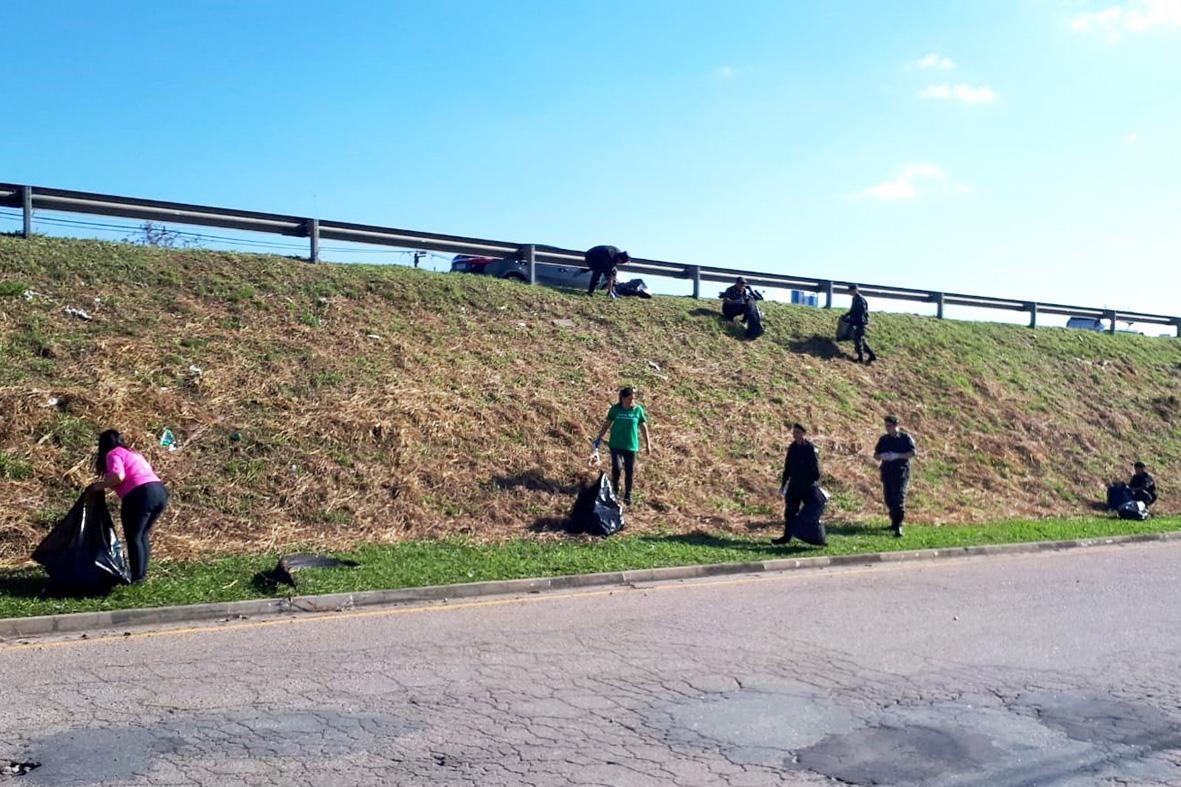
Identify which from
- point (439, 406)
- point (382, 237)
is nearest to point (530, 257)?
point (382, 237)

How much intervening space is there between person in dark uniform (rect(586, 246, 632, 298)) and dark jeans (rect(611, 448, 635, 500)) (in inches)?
326

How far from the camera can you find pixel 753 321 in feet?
72.2

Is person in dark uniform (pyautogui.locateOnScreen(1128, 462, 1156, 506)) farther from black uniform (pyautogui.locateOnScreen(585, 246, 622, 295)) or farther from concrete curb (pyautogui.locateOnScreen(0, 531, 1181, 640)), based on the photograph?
black uniform (pyautogui.locateOnScreen(585, 246, 622, 295))

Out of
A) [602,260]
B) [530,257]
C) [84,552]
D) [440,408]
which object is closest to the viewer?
[84,552]

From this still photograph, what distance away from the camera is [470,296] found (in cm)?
1947

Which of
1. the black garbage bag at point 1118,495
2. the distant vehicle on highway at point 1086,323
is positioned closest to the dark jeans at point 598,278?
the black garbage bag at point 1118,495

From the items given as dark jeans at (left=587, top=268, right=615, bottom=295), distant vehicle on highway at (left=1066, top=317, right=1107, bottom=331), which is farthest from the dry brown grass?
distant vehicle on highway at (left=1066, top=317, right=1107, bottom=331)

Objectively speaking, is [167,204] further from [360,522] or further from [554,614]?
[554,614]

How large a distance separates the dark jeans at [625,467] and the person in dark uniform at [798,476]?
211cm

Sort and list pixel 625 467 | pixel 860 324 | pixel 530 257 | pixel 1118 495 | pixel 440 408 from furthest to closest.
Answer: pixel 860 324 < pixel 530 257 < pixel 1118 495 < pixel 440 408 < pixel 625 467

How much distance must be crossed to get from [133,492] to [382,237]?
37.8 feet

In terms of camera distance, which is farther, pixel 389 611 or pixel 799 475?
pixel 799 475

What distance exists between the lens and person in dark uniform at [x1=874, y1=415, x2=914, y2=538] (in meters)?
14.7

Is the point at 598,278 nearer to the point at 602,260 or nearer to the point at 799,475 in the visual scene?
the point at 602,260
